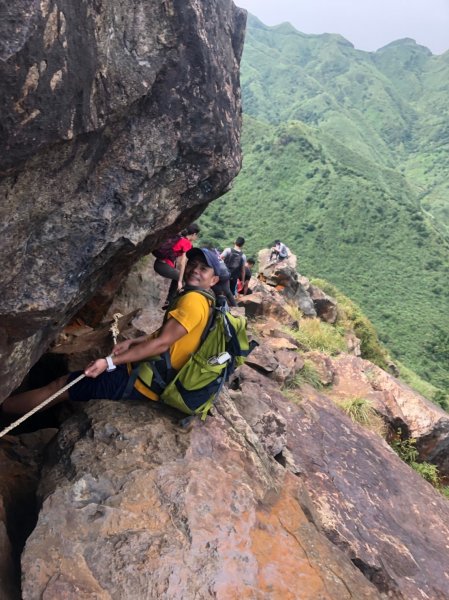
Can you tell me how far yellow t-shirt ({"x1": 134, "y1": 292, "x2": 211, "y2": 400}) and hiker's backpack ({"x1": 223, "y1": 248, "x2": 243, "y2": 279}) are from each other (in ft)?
24.4

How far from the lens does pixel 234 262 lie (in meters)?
11.9

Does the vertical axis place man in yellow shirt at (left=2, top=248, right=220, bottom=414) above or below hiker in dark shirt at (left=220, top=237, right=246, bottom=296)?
above

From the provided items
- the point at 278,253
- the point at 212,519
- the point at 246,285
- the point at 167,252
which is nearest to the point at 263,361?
the point at 167,252

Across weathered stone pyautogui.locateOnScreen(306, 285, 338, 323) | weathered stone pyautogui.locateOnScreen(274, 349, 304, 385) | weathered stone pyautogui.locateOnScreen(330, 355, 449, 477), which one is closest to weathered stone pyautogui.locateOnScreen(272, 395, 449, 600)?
weathered stone pyautogui.locateOnScreen(274, 349, 304, 385)

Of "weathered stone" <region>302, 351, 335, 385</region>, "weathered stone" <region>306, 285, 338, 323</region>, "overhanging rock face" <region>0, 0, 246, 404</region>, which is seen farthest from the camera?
"weathered stone" <region>306, 285, 338, 323</region>

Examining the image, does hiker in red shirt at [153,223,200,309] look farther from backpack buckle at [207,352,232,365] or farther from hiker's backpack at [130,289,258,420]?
backpack buckle at [207,352,232,365]

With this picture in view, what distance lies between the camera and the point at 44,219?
10.8 ft

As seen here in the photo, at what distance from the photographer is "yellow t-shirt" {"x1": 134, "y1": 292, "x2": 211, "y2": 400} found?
4180mm

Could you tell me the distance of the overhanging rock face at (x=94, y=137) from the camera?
268cm

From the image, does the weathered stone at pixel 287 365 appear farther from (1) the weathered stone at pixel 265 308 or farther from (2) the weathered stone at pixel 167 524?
(2) the weathered stone at pixel 167 524

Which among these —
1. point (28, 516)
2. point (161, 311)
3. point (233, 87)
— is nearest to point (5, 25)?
point (233, 87)

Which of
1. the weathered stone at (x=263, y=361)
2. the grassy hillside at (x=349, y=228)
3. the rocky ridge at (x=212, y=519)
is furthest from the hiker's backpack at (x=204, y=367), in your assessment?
the grassy hillside at (x=349, y=228)

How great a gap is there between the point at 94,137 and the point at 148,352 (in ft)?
5.81

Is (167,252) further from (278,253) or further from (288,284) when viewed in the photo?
(278,253)
